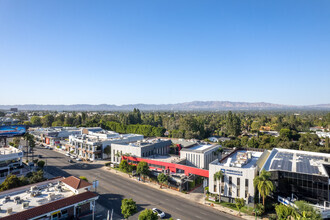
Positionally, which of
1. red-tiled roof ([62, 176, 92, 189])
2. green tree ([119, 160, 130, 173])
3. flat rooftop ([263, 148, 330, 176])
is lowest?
green tree ([119, 160, 130, 173])

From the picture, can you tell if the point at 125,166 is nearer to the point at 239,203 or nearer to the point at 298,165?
the point at 239,203

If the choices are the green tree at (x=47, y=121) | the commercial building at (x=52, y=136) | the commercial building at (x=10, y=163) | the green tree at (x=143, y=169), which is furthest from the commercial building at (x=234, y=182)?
the green tree at (x=47, y=121)

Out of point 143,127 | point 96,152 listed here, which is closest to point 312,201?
point 96,152

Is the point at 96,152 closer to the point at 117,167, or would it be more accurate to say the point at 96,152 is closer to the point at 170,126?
the point at 117,167

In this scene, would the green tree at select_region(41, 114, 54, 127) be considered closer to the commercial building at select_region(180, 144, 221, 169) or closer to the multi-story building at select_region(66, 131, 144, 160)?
the multi-story building at select_region(66, 131, 144, 160)

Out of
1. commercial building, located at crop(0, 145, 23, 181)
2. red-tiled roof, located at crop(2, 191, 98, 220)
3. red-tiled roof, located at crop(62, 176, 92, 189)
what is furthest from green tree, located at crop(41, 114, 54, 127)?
red-tiled roof, located at crop(2, 191, 98, 220)
